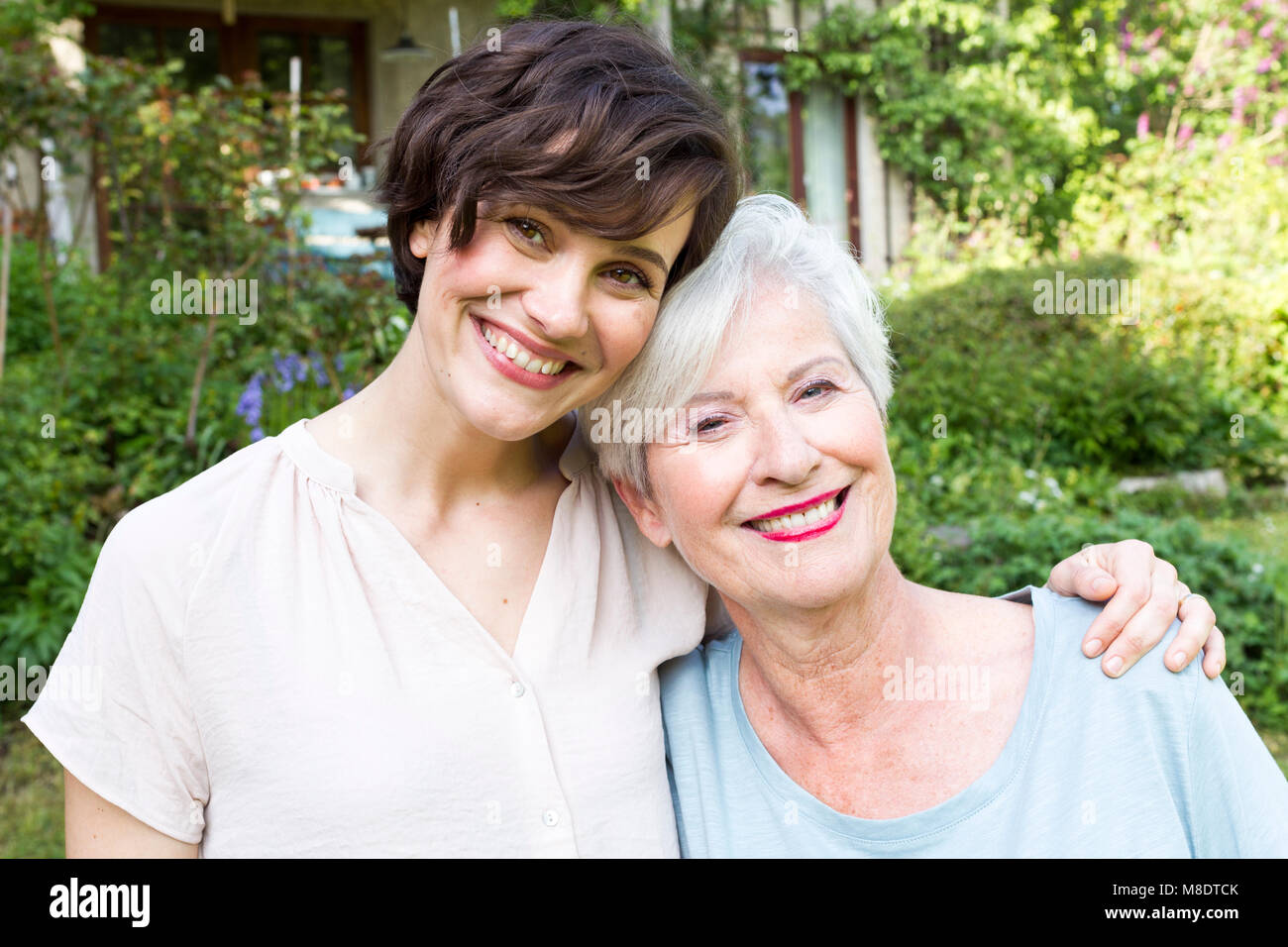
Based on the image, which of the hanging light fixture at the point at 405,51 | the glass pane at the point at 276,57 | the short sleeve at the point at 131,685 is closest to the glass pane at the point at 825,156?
the hanging light fixture at the point at 405,51

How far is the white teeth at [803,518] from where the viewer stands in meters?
1.86

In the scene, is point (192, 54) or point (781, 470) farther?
point (192, 54)

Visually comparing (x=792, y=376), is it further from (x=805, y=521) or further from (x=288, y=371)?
(x=288, y=371)

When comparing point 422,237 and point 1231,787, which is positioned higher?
point 422,237

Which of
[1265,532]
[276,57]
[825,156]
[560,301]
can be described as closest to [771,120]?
[825,156]

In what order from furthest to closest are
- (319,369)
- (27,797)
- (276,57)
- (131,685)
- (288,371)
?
(276,57) → (319,369) → (288,371) → (27,797) → (131,685)

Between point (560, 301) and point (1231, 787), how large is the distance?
1228 mm

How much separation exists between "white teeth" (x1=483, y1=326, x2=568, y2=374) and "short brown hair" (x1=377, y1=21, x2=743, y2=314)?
148mm

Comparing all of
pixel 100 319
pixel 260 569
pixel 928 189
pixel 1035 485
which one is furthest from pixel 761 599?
pixel 928 189

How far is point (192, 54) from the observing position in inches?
370

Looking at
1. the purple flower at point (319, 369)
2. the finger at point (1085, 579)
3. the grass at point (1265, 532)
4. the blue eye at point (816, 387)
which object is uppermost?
the blue eye at point (816, 387)

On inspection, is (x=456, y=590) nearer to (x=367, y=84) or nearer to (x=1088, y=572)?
(x=1088, y=572)

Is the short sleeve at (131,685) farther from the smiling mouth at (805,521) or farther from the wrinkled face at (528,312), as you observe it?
the smiling mouth at (805,521)

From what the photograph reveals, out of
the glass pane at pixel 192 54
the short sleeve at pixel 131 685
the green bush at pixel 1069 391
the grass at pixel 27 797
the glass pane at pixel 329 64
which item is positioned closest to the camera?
the short sleeve at pixel 131 685
